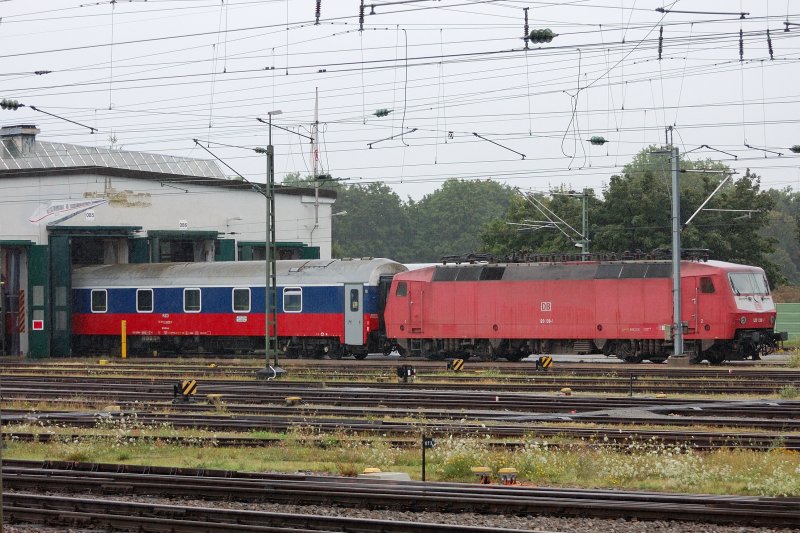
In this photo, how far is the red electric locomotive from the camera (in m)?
38.2

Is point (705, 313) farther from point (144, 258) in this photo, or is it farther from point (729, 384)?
point (144, 258)

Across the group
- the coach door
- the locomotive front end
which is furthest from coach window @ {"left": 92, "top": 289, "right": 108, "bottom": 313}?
the locomotive front end

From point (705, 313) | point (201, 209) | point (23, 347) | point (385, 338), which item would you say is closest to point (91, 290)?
point (23, 347)

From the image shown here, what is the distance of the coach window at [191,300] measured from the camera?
4819 cm

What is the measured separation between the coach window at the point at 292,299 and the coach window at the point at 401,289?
437 centimetres

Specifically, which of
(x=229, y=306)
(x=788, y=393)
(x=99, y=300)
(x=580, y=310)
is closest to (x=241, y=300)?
(x=229, y=306)

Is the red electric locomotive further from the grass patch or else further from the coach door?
the grass patch

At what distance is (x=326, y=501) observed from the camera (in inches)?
571

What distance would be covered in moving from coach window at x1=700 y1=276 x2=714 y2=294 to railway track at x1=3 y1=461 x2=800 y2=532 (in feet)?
80.1

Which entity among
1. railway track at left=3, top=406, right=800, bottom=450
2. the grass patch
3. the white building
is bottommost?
railway track at left=3, top=406, right=800, bottom=450

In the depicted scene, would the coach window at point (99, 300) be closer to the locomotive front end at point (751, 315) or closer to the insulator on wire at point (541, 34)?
the locomotive front end at point (751, 315)

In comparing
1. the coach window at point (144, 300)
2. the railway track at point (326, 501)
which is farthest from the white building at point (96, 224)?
the railway track at point (326, 501)

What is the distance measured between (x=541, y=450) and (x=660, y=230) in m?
45.9

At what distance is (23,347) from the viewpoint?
54219mm
